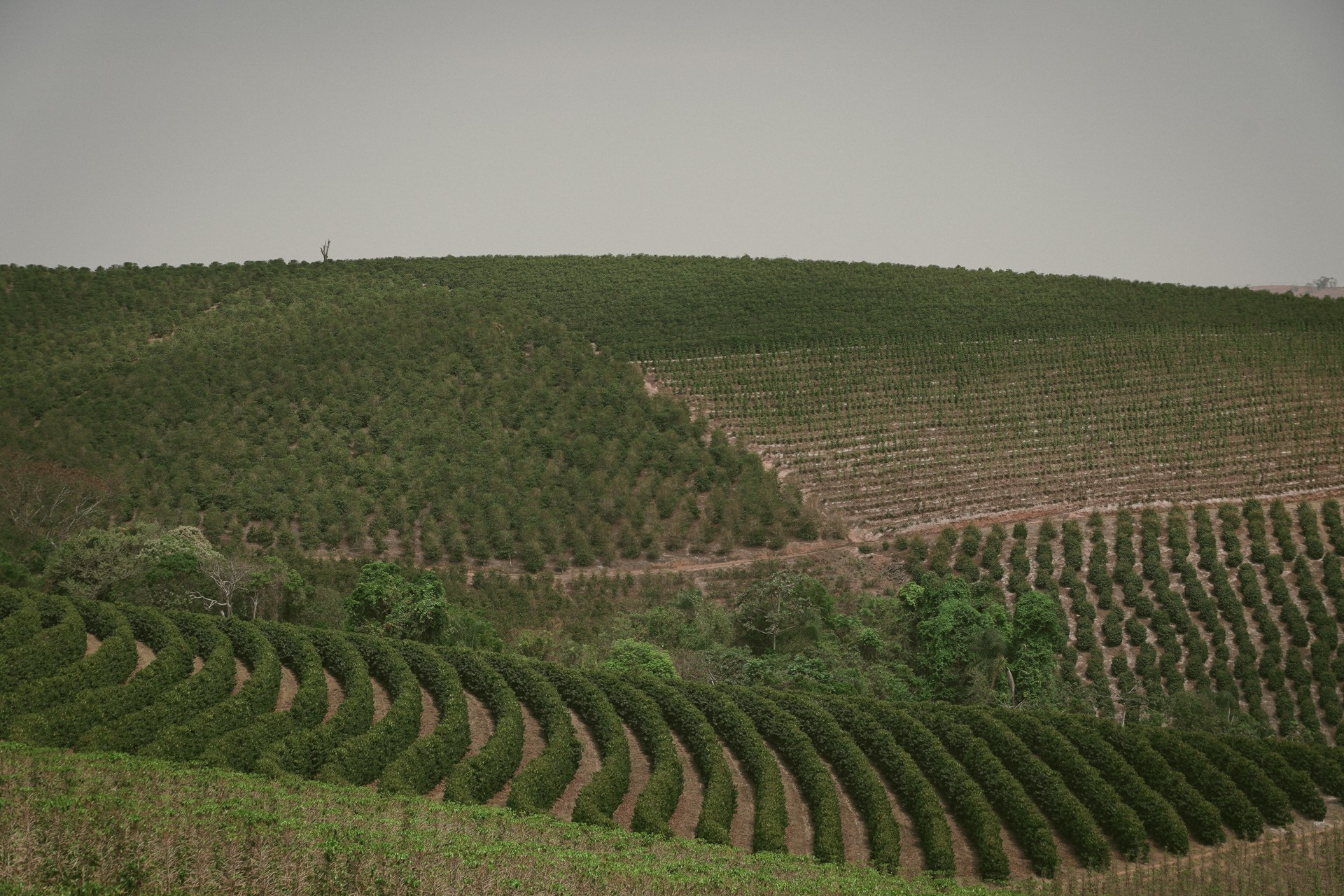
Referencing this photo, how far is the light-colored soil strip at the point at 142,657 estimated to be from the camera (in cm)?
2618

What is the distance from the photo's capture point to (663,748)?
2538cm

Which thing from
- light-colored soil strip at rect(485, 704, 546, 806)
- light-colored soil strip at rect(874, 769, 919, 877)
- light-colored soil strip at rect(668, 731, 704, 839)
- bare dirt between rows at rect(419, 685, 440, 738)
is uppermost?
bare dirt between rows at rect(419, 685, 440, 738)

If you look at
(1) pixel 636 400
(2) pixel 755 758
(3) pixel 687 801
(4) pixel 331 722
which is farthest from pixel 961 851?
(1) pixel 636 400

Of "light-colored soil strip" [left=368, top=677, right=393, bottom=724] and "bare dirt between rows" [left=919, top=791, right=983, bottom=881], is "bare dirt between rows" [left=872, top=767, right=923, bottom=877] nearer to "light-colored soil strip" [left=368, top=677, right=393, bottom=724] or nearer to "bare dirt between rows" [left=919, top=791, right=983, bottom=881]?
"bare dirt between rows" [left=919, top=791, right=983, bottom=881]

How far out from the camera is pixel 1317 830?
2336cm

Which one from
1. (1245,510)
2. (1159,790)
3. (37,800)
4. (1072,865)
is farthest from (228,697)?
(1245,510)

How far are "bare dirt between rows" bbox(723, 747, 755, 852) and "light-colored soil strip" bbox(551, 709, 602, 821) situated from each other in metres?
3.48

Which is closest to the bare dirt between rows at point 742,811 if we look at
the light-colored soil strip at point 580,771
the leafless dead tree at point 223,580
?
the light-colored soil strip at point 580,771

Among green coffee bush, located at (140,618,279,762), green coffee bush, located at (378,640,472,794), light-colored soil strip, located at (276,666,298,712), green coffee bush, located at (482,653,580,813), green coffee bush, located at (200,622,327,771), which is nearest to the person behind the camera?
green coffee bush, located at (140,618,279,762)

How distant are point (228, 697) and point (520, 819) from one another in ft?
31.2

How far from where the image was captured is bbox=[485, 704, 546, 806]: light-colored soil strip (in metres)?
23.1

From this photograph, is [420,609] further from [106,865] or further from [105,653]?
[106,865]

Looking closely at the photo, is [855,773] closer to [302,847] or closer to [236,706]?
[302,847]

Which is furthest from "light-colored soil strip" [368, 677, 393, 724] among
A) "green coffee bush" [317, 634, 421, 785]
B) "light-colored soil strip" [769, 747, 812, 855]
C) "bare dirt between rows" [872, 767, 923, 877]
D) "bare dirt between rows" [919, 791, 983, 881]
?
"bare dirt between rows" [919, 791, 983, 881]
